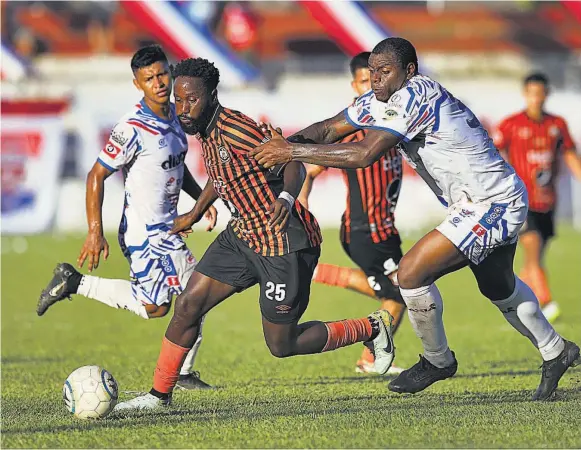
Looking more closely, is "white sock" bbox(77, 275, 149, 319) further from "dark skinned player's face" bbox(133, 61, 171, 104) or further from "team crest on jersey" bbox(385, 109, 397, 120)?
"team crest on jersey" bbox(385, 109, 397, 120)

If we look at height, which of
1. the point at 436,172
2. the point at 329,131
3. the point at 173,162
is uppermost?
the point at 329,131

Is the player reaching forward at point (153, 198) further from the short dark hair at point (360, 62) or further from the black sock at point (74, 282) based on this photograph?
the short dark hair at point (360, 62)

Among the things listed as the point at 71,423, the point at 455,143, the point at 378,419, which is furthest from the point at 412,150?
the point at 71,423

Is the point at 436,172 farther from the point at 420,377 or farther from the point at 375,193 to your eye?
the point at 375,193

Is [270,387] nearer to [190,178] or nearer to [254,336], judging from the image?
[190,178]

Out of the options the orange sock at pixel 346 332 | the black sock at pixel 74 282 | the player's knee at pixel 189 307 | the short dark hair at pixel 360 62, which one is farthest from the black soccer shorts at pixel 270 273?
the short dark hair at pixel 360 62

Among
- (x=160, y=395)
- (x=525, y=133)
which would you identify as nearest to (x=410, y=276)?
(x=160, y=395)

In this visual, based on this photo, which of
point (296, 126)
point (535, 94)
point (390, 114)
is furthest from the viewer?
point (296, 126)

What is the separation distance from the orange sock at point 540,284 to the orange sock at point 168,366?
238 inches

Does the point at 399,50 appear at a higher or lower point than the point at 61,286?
higher

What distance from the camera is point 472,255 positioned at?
7.27m

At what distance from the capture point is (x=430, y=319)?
24.8 feet

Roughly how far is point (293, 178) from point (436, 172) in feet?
3.05

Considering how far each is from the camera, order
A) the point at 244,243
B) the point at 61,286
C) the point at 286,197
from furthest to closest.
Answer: the point at 61,286, the point at 244,243, the point at 286,197
